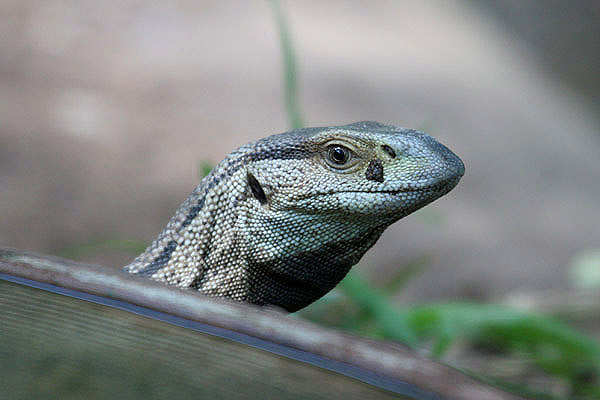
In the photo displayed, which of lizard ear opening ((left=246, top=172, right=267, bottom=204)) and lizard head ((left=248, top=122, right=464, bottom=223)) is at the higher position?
lizard head ((left=248, top=122, right=464, bottom=223))

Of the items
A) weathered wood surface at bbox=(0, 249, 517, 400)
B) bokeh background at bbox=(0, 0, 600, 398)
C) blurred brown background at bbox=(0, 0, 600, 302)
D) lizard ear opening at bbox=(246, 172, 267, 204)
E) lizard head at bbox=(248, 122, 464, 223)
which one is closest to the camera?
weathered wood surface at bbox=(0, 249, 517, 400)

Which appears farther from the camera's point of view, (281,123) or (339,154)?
(281,123)

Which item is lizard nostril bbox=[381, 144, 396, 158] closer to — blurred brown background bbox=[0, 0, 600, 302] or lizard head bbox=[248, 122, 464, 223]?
lizard head bbox=[248, 122, 464, 223]

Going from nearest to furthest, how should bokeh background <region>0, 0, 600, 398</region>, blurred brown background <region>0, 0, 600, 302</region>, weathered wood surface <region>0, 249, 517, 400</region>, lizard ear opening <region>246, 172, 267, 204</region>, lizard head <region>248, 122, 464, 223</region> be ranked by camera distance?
weathered wood surface <region>0, 249, 517, 400</region> < lizard head <region>248, 122, 464, 223</region> < lizard ear opening <region>246, 172, 267, 204</region> < bokeh background <region>0, 0, 600, 398</region> < blurred brown background <region>0, 0, 600, 302</region>

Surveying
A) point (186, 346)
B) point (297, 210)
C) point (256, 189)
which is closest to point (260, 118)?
point (256, 189)

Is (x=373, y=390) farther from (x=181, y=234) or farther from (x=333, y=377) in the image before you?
(x=181, y=234)

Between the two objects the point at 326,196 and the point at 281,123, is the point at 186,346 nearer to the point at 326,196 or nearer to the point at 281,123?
the point at 326,196

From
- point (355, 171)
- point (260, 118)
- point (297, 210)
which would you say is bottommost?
point (297, 210)

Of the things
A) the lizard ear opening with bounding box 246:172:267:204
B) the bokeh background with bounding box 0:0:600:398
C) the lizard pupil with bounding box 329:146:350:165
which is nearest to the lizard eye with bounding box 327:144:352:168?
the lizard pupil with bounding box 329:146:350:165
